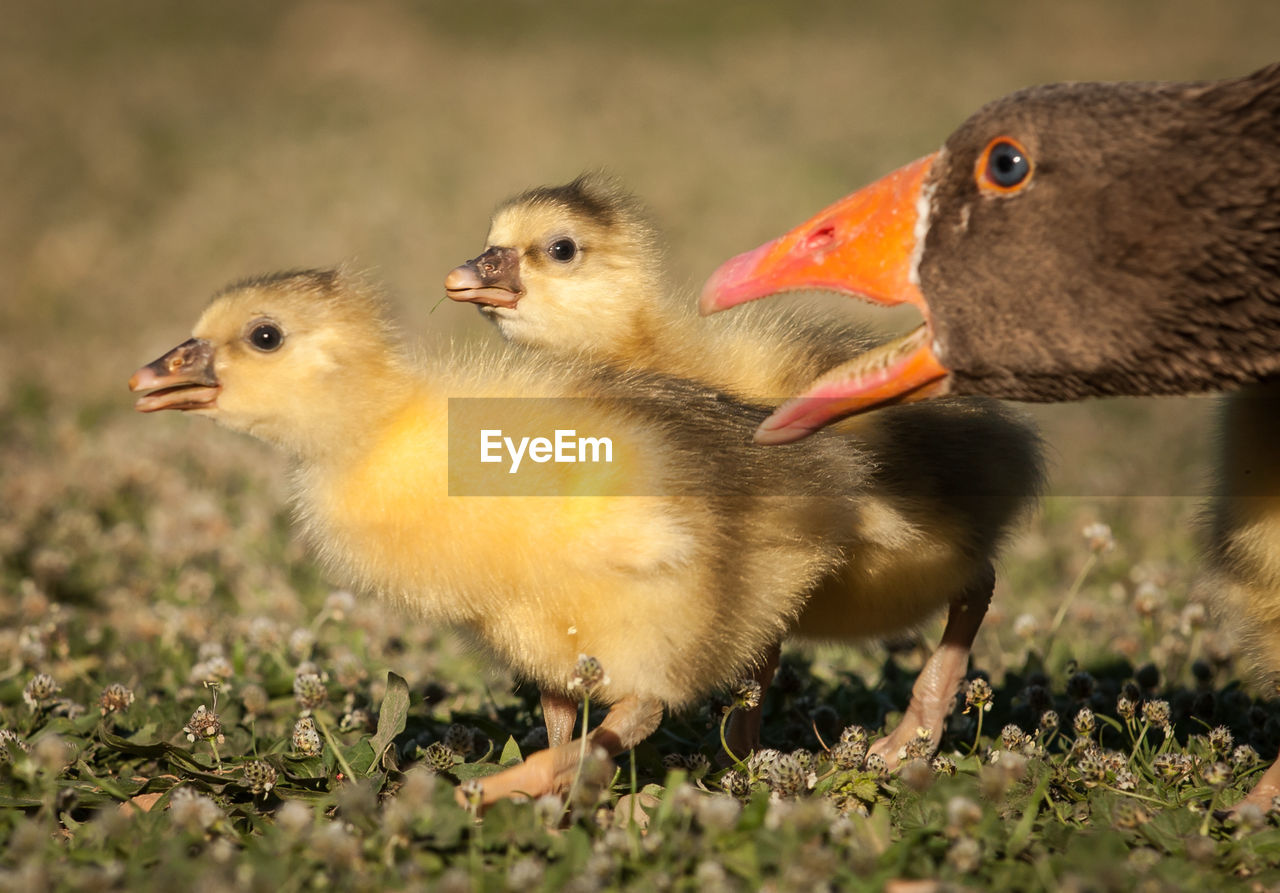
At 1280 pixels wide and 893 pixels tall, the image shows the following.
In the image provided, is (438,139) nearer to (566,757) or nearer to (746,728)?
(746,728)

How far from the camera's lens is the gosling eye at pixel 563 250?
15.3 ft

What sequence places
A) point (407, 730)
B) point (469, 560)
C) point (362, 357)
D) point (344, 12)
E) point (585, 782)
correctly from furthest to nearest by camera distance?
point (344, 12), point (407, 730), point (362, 357), point (469, 560), point (585, 782)

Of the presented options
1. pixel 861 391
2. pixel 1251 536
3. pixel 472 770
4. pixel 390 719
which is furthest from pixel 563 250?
pixel 1251 536

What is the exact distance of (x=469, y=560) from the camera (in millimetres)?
3295

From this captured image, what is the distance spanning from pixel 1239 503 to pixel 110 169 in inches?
528

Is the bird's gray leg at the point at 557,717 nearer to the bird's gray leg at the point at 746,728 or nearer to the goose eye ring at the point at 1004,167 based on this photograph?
the bird's gray leg at the point at 746,728

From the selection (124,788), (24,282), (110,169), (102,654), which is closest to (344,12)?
(110,169)

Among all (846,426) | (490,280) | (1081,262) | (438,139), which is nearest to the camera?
(1081,262)

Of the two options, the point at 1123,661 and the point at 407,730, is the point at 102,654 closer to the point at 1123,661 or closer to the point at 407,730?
the point at 407,730

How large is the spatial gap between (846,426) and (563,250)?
4.71 ft

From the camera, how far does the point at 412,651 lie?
17.3ft

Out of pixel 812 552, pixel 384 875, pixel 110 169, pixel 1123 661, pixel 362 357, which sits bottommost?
pixel 1123 661

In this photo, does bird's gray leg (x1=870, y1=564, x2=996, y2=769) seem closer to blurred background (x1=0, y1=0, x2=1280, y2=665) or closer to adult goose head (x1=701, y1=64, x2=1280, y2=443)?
adult goose head (x1=701, y1=64, x2=1280, y2=443)

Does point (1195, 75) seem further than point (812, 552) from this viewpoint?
Yes
